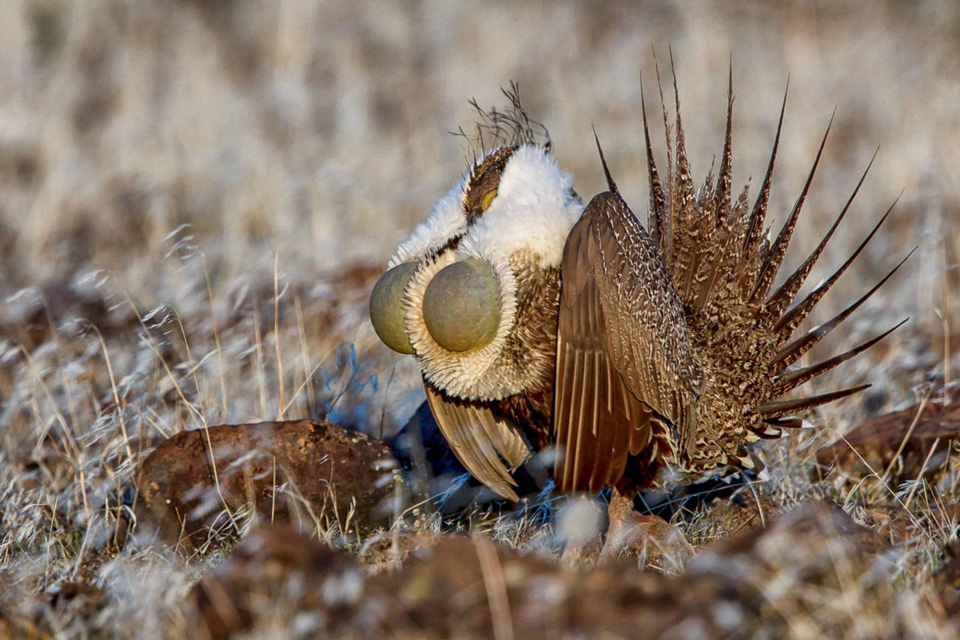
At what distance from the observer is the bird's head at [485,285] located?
2.18 m

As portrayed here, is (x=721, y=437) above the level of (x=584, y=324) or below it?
below

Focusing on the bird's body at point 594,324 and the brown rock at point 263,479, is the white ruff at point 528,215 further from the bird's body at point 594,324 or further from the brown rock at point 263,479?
the brown rock at point 263,479

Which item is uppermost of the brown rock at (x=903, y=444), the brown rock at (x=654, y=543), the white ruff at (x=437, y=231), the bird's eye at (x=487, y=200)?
the bird's eye at (x=487, y=200)

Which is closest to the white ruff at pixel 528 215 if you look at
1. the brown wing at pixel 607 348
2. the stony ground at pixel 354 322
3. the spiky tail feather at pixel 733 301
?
the brown wing at pixel 607 348

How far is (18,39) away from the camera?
641 centimetres

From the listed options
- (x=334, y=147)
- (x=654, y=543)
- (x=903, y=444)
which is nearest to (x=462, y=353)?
(x=654, y=543)

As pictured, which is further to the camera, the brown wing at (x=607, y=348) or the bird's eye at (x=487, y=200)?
the bird's eye at (x=487, y=200)

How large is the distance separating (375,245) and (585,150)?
5.80 ft

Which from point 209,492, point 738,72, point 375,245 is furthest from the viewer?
point 738,72

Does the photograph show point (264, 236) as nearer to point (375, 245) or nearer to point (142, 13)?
point (375, 245)

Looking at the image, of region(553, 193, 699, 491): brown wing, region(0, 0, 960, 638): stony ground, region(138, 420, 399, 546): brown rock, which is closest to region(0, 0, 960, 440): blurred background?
region(0, 0, 960, 638): stony ground

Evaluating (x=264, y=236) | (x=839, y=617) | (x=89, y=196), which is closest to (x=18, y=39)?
(x=89, y=196)

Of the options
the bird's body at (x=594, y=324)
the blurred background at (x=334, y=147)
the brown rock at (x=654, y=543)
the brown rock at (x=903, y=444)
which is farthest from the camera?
the blurred background at (x=334, y=147)

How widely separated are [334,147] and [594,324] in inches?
163
